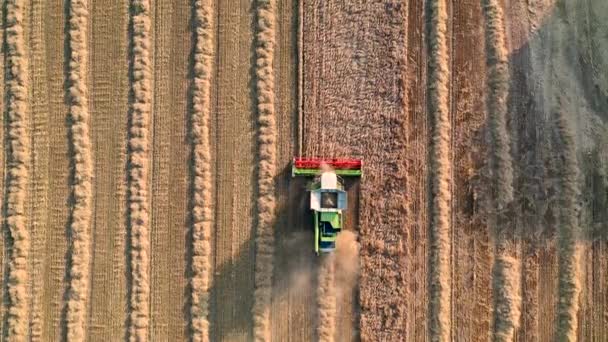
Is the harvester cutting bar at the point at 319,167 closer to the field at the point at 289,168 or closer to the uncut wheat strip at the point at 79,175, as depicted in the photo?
the field at the point at 289,168

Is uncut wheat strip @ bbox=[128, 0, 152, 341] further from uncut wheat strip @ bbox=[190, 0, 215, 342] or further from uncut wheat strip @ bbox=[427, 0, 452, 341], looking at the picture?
uncut wheat strip @ bbox=[427, 0, 452, 341]

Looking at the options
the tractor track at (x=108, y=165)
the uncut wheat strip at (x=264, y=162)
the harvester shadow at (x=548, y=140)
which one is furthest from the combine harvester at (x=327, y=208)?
the tractor track at (x=108, y=165)

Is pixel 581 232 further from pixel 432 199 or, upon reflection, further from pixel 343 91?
pixel 343 91

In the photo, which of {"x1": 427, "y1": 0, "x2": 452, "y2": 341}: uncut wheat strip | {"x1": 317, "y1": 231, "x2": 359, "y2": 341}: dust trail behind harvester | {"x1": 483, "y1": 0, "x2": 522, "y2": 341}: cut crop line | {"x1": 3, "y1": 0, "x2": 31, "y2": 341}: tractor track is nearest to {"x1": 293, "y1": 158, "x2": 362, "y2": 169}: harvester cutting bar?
{"x1": 317, "y1": 231, "x2": 359, "y2": 341}: dust trail behind harvester

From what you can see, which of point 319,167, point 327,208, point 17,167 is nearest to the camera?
point 327,208

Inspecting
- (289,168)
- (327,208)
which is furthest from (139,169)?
(327,208)

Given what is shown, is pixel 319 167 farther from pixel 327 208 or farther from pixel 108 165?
pixel 108 165
